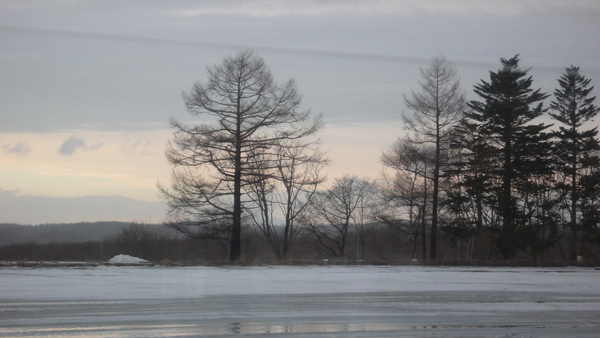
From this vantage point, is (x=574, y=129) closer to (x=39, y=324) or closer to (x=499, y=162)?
(x=499, y=162)

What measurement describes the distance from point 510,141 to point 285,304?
94.6ft

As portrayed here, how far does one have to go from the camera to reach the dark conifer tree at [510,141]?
31906 mm

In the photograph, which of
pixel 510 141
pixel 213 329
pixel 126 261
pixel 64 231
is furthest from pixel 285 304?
pixel 64 231

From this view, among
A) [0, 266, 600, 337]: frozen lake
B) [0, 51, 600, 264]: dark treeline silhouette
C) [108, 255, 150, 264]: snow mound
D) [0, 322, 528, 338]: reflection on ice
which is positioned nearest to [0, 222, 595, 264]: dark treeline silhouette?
[0, 51, 600, 264]: dark treeline silhouette

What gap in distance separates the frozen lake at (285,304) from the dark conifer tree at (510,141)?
53.6 ft

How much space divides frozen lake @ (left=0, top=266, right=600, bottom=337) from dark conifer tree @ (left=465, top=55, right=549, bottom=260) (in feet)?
53.6

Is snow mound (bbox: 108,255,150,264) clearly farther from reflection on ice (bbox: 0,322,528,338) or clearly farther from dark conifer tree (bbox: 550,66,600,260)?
dark conifer tree (bbox: 550,66,600,260)

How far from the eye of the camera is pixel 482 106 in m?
35.8

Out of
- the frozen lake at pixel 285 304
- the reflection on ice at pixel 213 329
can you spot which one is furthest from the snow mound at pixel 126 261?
the reflection on ice at pixel 213 329

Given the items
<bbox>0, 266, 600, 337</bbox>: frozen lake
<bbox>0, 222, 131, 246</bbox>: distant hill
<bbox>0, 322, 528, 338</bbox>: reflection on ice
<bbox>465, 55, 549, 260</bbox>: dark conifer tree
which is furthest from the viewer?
<bbox>0, 222, 131, 246</bbox>: distant hill

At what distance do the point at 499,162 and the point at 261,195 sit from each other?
16.5 meters

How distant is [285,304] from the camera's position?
9.61 metres

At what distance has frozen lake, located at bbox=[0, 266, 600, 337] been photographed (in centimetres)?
735

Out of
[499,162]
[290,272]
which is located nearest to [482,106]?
[499,162]
